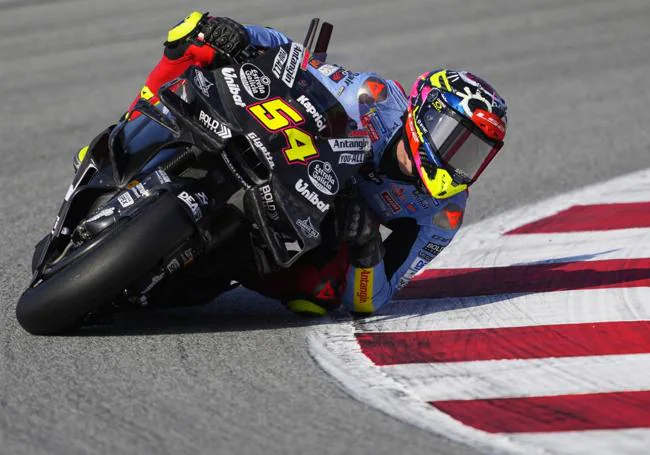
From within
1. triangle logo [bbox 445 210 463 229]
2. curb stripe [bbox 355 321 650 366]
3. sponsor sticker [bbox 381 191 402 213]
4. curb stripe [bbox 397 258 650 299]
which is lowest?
curb stripe [bbox 397 258 650 299]

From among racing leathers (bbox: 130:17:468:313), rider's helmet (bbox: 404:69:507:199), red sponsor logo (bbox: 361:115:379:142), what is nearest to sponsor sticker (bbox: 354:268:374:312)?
racing leathers (bbox: 130:17:468:313)

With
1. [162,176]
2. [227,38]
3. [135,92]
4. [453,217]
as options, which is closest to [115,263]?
[162,176]

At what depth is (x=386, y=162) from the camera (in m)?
6.04

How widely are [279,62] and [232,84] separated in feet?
0.95

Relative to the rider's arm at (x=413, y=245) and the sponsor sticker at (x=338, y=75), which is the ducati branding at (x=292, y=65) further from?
the rider's arm at (x=413, y=245)

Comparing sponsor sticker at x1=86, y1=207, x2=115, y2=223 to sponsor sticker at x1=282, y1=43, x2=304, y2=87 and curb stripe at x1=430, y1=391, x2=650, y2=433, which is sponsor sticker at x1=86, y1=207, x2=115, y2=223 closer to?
sponsor sticker at x1=282, y1=43, x2=304, y2=87

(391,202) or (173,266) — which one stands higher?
(173,266)

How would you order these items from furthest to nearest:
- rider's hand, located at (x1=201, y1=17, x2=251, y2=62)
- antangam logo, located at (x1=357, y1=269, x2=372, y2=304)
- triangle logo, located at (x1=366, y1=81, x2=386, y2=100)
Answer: triangle logo, located at (x1=366, y1=81, x2=386, y2=100) < antangam logo, located at (x1=357, y1=269, x2=372, y2=304) < rider's hand, located at (x1=201, y1=17, x2=251, y2=62)

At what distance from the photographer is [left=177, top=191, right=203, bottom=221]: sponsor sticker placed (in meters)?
5.05

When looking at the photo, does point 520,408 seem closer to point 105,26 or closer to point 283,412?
point 283,412

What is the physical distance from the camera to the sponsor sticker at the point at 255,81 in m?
5.38

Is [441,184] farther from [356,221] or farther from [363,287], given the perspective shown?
[363,287]

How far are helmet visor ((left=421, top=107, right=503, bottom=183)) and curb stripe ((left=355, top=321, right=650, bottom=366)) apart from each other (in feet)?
Answer: 2.52

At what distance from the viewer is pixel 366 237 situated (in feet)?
18.9
